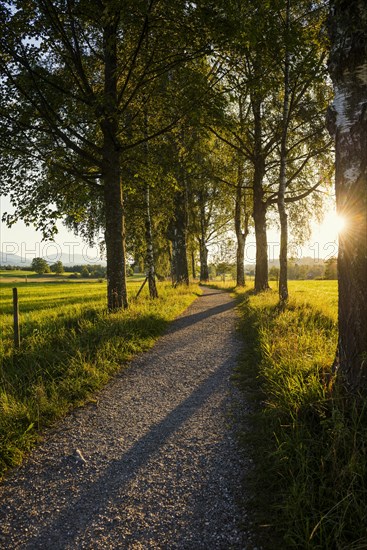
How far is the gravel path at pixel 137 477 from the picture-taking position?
2809 millimetres

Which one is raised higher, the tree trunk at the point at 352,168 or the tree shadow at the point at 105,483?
the tree trunk at the point at 352,168

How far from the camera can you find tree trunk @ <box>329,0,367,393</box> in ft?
12.4

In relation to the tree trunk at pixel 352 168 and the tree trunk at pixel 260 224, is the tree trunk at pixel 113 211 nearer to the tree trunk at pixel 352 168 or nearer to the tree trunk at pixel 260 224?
the tree trunk at pixel 352 168

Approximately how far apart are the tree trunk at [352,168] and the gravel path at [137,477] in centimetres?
182

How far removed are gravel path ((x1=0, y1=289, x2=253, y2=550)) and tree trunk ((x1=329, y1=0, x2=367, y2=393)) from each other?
1.82 meters

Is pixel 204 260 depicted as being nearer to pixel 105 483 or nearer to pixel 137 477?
pixel 137 477

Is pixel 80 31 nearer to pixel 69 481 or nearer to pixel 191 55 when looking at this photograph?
pixel 191 55

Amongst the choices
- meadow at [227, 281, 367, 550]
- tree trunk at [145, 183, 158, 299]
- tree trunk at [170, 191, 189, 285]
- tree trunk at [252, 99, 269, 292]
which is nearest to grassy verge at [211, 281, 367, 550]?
meadow at [227, 281, 367, 550]

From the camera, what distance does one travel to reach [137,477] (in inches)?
140

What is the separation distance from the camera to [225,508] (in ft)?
9.96

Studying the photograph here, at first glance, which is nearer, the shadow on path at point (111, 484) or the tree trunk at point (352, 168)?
the shadow on path at point (111, 484)

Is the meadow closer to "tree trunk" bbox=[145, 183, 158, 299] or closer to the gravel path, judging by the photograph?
the gravel path

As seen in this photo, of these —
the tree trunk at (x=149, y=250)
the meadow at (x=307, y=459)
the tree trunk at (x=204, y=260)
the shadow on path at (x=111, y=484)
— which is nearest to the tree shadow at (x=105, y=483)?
the shadow on path at (x=111, y=484)

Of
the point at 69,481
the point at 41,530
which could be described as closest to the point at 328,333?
the point at 69,481
